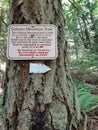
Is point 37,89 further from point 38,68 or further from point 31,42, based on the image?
point 31,42

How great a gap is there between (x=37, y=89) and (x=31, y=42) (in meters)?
0.37

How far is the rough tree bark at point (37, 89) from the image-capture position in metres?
1.84

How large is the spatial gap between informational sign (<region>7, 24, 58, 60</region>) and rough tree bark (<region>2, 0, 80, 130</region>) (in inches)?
1.9

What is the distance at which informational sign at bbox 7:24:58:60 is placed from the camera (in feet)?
6.11

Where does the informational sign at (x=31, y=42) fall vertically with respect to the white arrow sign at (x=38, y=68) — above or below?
above

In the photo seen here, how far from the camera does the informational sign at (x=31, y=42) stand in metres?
1.86

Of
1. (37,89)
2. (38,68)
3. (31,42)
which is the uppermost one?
(31,42)

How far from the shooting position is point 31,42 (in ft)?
6.15

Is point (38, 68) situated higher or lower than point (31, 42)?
lower

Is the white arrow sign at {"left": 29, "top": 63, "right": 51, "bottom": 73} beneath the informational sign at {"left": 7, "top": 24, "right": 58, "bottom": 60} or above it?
beneath

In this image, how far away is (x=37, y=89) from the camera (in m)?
1.85

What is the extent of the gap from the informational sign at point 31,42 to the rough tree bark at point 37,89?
0.05 m

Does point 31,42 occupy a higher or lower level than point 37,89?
higher

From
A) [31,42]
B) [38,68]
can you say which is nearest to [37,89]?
[38,68]
